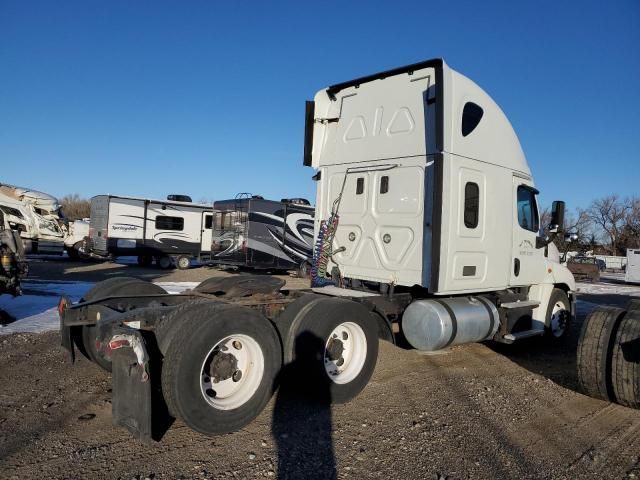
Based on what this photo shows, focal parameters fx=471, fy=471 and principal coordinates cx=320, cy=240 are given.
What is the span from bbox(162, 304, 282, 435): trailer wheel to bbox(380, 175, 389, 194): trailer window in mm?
2822

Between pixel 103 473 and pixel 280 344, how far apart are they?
1.69m

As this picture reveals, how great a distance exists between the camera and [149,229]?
73.3ft

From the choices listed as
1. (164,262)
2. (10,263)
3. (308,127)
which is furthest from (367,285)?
(164,262)

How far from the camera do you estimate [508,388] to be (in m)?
A: 5.68

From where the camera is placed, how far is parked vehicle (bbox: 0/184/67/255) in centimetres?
2325

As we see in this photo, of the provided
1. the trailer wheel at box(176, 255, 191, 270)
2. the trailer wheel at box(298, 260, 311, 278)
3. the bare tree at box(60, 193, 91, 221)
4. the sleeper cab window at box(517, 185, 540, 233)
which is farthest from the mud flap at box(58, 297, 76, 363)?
the bare tree at box(60, 193, 91, 221)

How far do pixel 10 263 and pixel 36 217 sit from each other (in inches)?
701

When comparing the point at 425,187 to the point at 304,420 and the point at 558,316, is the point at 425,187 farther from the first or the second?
the point at 558,316

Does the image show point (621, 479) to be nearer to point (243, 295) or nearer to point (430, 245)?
point (430, 245)

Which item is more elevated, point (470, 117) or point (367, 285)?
point (470, 117)

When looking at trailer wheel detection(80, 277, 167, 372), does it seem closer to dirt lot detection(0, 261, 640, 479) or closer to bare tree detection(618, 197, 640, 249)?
dirt lot detection(0, 261, 640, 479)

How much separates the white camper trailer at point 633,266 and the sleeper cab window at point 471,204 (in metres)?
27.0

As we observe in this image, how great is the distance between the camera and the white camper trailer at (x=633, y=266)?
27.8m

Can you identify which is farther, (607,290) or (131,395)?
(607,290)
